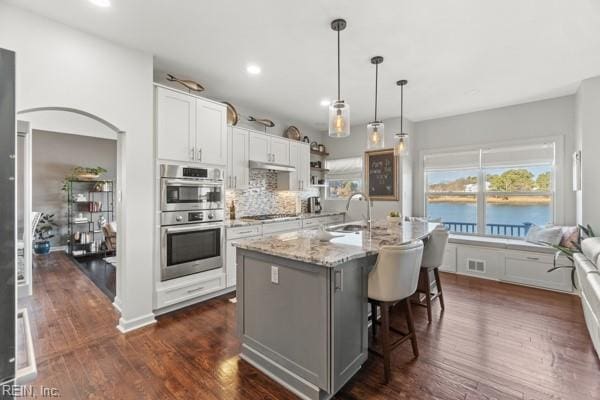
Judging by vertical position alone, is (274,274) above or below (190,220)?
below

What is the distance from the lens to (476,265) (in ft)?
14.8

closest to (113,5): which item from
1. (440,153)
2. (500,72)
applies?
(500,72)

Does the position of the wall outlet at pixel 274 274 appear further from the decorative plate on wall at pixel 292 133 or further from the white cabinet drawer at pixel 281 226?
the decorative plate on wall at pixel 292 133

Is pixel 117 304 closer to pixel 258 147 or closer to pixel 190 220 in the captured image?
pixel 190 220

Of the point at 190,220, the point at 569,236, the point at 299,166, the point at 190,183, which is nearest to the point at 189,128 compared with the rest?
the point at 190,183

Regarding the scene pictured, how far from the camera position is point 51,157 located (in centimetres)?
655

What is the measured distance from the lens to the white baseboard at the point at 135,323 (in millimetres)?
2723

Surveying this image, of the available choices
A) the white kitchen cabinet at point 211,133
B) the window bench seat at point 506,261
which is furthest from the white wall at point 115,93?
the window bench seat at point 506,261

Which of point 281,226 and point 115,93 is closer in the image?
point 115,93

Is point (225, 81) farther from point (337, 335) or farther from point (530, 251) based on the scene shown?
point (530, 251)

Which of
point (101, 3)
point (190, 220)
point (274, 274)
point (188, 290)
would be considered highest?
point (101, 3)

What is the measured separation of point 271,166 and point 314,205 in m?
1.81

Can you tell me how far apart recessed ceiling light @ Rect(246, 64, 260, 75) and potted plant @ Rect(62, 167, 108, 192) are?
5.35 meters

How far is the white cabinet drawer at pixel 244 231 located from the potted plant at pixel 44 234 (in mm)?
5232
